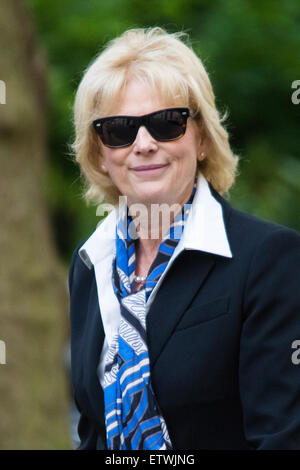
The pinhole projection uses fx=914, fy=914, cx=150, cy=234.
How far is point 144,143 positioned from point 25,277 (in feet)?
7.58

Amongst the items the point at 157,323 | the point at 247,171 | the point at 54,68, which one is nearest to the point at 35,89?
the point at 157,323

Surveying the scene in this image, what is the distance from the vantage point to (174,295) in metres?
2.57

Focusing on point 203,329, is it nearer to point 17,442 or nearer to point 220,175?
point 220,175

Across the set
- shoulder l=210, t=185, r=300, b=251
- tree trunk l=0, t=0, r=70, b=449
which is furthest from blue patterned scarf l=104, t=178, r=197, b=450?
tree trunk l=0, t=0, r=70, b=449

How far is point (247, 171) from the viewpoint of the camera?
33.7 ft

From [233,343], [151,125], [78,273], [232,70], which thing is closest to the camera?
[233,343]

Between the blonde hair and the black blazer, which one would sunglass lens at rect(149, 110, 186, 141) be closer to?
the blonde hair

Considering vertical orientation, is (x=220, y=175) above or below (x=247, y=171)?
above

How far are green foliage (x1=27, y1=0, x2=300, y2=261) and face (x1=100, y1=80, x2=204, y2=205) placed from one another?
228 inches

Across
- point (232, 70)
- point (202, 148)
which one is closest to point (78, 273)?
point (202, 148)

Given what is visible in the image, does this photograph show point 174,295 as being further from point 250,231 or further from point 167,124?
point 167,124

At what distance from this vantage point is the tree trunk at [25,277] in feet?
15.4

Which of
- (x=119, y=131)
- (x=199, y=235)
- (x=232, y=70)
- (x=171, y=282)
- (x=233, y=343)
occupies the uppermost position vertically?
(x=232, y=70)

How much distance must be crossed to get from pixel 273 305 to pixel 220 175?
2.00 ft
